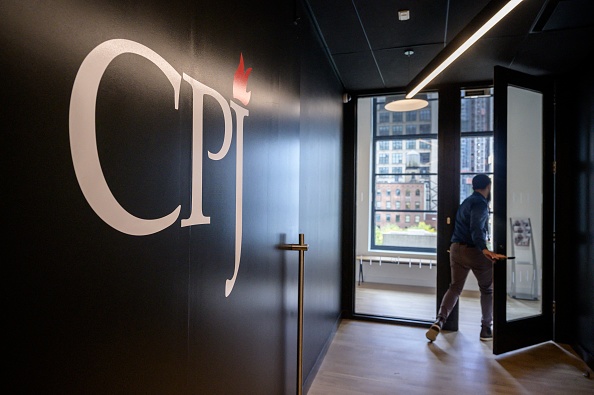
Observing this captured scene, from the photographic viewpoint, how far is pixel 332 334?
11.6 ft

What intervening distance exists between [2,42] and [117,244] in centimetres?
42

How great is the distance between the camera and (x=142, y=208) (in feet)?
2.77

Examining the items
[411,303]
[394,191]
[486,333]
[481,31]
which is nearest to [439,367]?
[486,333]

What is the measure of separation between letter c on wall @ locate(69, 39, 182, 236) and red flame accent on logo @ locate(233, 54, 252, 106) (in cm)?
57

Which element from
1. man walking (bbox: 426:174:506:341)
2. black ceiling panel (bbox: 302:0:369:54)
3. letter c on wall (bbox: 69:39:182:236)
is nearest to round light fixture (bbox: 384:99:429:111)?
man walking (bbox: 426:174:506:341)

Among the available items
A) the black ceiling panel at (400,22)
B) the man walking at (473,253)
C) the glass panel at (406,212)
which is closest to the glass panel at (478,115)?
the glass panel at (406,212)

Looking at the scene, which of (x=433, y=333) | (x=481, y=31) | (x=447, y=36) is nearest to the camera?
(x=481, y=31)

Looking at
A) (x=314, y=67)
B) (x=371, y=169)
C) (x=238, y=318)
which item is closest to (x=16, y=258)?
(x=238, y=318)

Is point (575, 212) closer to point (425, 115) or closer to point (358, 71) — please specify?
point (358, 71)

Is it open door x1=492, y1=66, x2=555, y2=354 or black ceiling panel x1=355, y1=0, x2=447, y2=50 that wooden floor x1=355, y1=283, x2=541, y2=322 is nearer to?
open door x1=492, y1=66, x2=555, y2=354

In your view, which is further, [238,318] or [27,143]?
[238,318]

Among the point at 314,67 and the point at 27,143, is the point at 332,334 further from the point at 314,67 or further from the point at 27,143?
the point at 27,143

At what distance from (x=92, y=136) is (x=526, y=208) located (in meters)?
3.88

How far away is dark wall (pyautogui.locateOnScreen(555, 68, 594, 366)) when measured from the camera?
3.02 metres
